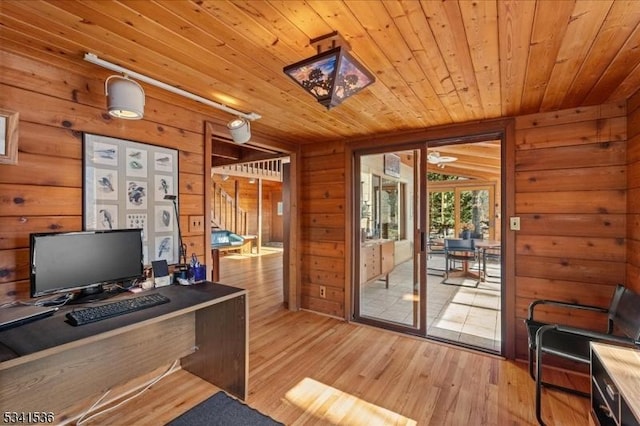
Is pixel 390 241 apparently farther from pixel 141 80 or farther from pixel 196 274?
pixel 141 80

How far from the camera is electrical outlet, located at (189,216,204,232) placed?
103 inches

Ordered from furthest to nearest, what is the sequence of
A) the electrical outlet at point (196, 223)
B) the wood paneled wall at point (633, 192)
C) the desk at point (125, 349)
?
the electrical outlet at point (196, 223) < the wood paneled wall at point (633, 192) < the desk at point (125, 349)

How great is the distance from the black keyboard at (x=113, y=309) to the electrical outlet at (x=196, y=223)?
2.82 ft

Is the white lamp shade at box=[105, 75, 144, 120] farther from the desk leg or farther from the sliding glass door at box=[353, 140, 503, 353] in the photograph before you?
the sliding glass door at box=[353, 140, 503, 353]

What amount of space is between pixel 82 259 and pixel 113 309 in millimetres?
414

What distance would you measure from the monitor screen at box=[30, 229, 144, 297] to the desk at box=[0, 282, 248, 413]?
6.8 inches

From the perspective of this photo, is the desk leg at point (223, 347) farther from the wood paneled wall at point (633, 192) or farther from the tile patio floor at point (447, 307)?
the wood paneled wall at point (633, 192)

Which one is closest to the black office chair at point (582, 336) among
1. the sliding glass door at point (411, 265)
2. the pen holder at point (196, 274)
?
the sliding glass door at point (411, 265)

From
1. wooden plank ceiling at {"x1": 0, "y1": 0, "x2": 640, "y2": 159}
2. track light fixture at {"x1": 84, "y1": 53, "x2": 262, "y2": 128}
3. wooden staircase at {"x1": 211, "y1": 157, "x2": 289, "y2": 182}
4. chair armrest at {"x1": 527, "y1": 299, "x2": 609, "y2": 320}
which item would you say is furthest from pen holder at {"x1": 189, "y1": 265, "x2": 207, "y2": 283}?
wooden staircase at {"x1": 211, "y1": 157, "x2": 289, "y2": 182}

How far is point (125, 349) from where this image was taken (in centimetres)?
206

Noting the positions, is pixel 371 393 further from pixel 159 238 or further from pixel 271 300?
pixel 271 300

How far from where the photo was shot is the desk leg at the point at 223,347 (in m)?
2.09

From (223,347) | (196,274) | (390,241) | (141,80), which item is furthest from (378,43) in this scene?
(390,241)

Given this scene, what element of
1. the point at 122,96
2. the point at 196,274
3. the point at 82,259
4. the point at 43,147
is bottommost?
the point at 196,274
